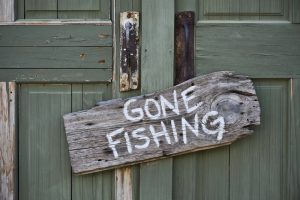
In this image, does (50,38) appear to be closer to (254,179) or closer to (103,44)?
(103,44)

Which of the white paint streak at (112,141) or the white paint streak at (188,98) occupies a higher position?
the white paint streak at (188,98)

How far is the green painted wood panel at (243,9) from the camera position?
7.90 ft

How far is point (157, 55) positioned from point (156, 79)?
0.11 m

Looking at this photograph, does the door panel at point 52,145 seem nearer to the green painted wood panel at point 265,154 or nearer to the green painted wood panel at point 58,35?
the green painted wood panel at point 58,35

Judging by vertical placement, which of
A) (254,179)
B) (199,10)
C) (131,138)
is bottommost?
(254,179)

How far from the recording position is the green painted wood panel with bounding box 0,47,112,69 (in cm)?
240

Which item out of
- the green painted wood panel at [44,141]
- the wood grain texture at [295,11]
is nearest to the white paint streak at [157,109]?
the green painted wood panel at [44,141]

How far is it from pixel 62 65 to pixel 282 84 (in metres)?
0.99

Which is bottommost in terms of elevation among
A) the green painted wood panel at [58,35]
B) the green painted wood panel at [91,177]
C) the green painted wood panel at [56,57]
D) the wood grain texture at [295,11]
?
the green painted wood panel at [91,177]

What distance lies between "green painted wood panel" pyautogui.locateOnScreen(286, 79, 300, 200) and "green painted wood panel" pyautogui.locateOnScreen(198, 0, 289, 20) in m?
0.32

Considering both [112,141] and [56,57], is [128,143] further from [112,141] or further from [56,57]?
[56,57]

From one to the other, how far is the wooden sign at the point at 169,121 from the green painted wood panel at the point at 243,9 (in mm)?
282

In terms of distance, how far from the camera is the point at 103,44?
7.85 feet

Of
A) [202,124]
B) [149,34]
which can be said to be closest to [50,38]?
[149,34]
